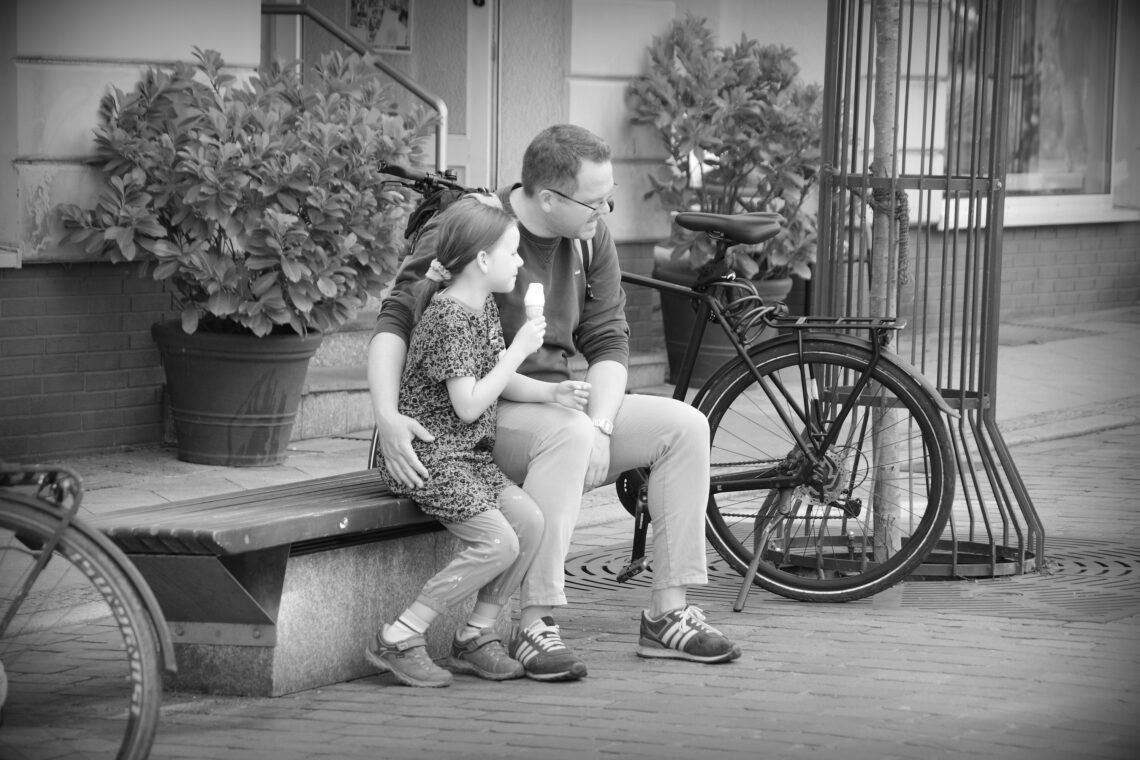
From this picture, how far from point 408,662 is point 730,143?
5784 mm

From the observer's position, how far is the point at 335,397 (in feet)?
26.7

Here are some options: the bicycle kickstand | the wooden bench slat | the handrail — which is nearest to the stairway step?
the handrail

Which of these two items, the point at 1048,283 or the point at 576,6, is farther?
the point at 1048,283

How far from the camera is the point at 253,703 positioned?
14.0 feet

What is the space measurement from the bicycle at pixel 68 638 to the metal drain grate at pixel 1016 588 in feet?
5.29

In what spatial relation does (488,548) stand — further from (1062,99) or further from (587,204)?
(1062,99)

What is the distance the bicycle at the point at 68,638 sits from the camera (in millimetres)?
3492

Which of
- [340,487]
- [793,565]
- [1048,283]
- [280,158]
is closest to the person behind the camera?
[340,487]

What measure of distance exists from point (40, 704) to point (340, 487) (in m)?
0.95

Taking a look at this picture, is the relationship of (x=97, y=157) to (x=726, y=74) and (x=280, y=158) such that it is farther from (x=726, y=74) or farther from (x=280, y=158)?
(x=726, y=74)

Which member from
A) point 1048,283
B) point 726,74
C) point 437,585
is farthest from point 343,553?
point 1048,283

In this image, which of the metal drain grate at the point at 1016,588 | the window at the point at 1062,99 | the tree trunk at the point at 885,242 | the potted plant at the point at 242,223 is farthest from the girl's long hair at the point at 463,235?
the window at the point at 1062,99

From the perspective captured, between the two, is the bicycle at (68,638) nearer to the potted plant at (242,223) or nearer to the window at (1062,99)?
the potted plant at (242,223)

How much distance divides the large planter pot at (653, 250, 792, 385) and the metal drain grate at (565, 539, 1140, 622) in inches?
147
